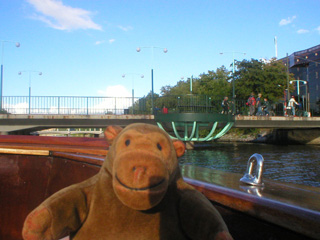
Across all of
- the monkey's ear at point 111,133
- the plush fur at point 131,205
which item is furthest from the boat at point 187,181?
the monkey's ear at point 111,133

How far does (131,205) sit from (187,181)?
0.82m

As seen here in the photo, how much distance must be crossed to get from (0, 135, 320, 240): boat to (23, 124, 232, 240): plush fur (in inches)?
13.5

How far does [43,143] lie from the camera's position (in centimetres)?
296

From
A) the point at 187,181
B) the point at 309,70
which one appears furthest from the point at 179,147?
the point at 309,70

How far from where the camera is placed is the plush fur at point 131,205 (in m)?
1.11

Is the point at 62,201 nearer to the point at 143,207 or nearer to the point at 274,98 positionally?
the point at 143,207

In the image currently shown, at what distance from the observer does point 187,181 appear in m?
1.88

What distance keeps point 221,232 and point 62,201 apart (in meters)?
0.58

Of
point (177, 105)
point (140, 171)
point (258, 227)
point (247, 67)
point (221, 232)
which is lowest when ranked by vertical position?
point (258, 227)

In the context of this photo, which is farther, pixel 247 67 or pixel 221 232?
pixel 247 67

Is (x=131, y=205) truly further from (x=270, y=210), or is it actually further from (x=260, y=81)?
(x=260, y=81)

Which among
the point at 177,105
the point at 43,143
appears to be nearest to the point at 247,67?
the point at 177,105

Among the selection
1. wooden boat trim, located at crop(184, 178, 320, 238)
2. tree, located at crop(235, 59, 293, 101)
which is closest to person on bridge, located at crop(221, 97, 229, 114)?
tree, located at crop(235, 59, 293, 101)

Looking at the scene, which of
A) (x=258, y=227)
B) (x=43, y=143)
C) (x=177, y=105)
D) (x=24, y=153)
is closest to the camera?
(x=258, y=227)
